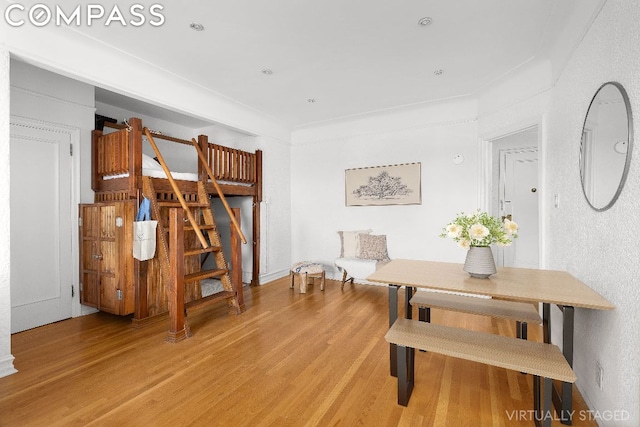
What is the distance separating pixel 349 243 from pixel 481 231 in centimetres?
280

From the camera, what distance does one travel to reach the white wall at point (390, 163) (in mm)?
4156

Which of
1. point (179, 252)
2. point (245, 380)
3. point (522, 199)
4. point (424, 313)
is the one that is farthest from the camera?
point (522, 199)

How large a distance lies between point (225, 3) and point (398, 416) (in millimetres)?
2937

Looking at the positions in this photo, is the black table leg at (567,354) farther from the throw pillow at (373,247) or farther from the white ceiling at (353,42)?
the throw pillow at (373,247)

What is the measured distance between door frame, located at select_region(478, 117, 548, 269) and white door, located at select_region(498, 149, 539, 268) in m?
1.43

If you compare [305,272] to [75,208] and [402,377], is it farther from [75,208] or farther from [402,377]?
[75,208]

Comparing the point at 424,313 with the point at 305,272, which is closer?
the point at 424,313

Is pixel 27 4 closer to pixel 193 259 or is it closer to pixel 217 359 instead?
pixel 193 259

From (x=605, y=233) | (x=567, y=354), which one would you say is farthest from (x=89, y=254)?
(x=605, y=233)

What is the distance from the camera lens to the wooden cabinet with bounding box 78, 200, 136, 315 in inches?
120

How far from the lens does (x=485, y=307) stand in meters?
2.09

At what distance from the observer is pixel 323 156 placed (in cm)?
516

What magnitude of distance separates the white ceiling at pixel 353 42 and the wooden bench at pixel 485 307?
6.22 feet

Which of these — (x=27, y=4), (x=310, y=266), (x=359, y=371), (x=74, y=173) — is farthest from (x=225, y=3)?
(x=310, y=266)
